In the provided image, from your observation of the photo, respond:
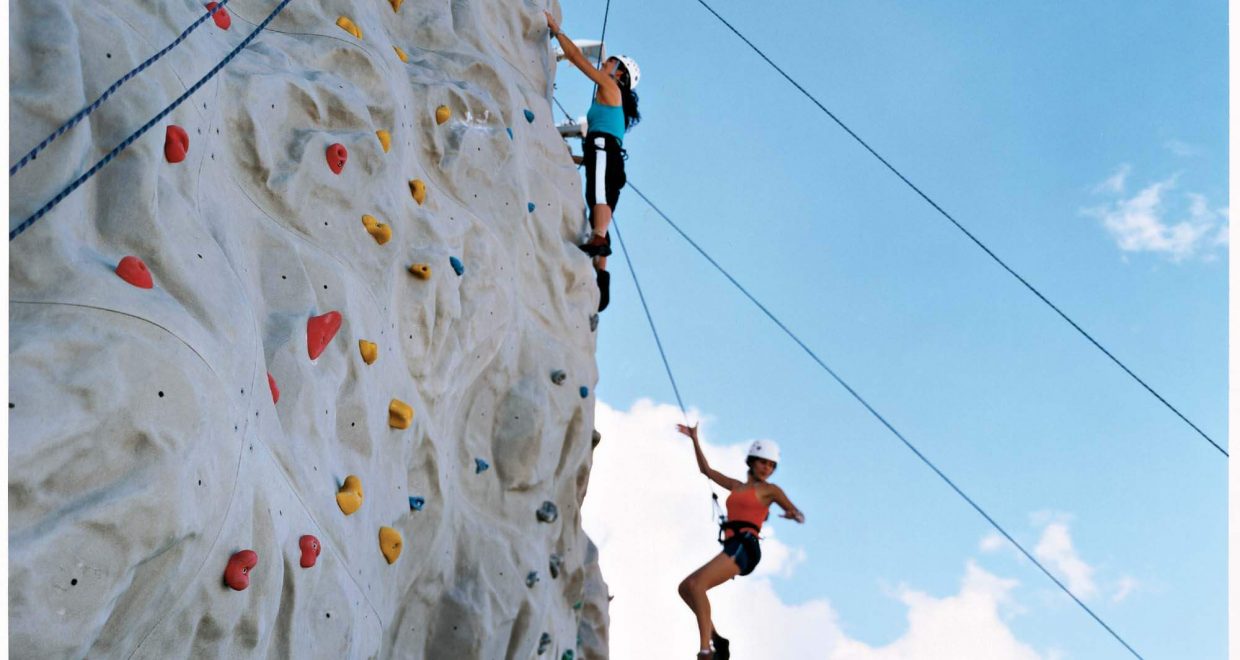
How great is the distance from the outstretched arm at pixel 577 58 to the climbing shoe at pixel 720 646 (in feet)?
9.89

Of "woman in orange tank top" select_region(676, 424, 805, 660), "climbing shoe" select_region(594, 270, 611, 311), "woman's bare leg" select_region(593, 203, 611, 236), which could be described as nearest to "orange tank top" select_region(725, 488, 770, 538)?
"woman in orange tank top" select_region(676, 424, 805, 660)

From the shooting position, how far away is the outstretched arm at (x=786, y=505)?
6035 mm

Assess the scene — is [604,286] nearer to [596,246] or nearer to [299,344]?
[596,246]

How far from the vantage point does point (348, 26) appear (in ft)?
15.6

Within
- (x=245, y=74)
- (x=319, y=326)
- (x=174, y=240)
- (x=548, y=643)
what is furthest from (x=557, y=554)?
(x=174, y=240)

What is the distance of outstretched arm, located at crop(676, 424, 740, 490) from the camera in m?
6.44

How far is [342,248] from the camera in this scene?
4.20 meters

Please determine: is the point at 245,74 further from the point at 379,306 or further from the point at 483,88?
the point at 483,88

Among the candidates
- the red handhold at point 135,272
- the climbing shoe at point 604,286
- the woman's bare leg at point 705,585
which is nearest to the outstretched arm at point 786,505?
the woman's bare leg at point 705,585

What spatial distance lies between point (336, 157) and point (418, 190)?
2.35 ft

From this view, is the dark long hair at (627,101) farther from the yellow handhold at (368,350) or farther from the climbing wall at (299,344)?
the yellow handhold at (368,350)

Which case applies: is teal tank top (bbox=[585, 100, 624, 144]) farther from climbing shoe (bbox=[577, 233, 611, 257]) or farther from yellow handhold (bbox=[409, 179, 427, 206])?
yellow handhold (bbox=[409, 179, 427, 206])

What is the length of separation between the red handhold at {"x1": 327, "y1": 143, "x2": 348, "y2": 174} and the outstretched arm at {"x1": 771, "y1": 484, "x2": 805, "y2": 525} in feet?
9.28

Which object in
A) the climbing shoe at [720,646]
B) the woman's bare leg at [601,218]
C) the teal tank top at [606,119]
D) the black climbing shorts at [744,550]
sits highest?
the teal tank top at [606,119]
